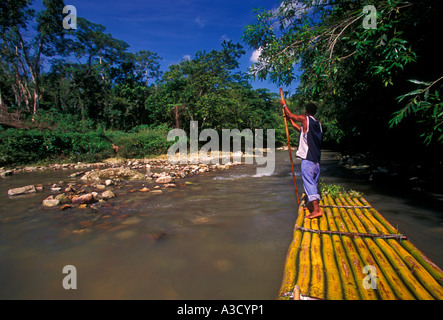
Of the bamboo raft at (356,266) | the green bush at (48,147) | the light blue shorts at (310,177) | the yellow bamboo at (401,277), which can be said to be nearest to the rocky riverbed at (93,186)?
the green bush at (48,147)

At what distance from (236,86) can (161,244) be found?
75.5ft

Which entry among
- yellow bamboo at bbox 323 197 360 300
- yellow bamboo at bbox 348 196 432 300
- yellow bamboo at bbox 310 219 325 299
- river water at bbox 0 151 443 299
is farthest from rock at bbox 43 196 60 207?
yellow bamboo at bbox 348 196 432 300

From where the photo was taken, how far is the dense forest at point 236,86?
11.0 feet

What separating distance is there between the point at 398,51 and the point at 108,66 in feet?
80.5

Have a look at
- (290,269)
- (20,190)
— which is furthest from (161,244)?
(20,190)

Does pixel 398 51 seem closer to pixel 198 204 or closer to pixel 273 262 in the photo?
pixel 273 262

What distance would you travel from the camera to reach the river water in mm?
1930

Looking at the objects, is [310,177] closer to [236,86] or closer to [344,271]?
[344,271]

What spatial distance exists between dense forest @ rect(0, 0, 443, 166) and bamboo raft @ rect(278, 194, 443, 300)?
5.85 feet

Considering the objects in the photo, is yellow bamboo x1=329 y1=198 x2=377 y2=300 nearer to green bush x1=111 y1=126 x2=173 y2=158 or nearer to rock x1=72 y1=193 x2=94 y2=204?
rock x1=72 y1=193 x2=94 y2=204

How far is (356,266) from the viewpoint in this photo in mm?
1854

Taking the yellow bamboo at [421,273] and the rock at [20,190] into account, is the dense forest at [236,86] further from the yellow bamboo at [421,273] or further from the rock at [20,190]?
the rock at [20,190]

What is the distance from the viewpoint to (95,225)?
330cm

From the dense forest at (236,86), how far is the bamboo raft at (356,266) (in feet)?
5.85
